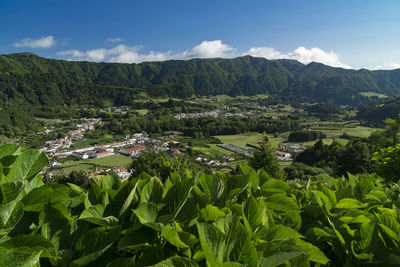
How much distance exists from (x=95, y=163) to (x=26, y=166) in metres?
63.3

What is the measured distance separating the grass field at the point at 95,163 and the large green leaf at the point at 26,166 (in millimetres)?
57820

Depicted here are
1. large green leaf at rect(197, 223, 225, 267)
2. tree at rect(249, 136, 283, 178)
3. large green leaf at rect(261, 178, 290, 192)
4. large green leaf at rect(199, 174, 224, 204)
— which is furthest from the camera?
tree at rect(249, 136, 283, 178)

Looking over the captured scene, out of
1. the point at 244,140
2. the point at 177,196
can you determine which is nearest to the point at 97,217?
the point at 177,196

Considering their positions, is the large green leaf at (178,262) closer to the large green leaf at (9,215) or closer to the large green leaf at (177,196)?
the large green leaf at (177,196)

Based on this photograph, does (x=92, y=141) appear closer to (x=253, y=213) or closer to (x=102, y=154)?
(x=102, y=154)

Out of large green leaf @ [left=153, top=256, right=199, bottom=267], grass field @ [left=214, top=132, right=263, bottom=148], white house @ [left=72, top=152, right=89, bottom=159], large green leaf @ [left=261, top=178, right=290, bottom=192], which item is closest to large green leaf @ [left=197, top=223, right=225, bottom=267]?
large green leaf @ [left=153, top=256, right=199, bottom=267]

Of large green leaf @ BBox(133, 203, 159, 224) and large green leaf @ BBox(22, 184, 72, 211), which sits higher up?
large green leaf @ BBox(22, 184, 72, 211)

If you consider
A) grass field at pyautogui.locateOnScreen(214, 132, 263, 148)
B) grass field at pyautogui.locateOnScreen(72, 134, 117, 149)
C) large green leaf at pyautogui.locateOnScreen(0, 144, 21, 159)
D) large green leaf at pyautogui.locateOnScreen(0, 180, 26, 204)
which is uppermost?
large green leaf at pyautogui.locateOnScreen(0, 144, 21, 159)

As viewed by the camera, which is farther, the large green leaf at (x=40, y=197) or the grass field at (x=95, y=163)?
the grass field at (x=95, y=163)

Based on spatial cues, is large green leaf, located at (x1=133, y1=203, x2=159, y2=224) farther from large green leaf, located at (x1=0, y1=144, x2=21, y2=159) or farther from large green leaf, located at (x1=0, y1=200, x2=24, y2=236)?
large green leaf, located at (x1=0, y1=144, x2=21, y2=159)

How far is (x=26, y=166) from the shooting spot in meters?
1.16

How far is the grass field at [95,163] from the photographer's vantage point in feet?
178

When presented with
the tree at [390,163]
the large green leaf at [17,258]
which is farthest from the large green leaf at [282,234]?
the tree at [390,163]

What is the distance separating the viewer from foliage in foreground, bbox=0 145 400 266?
85cm
